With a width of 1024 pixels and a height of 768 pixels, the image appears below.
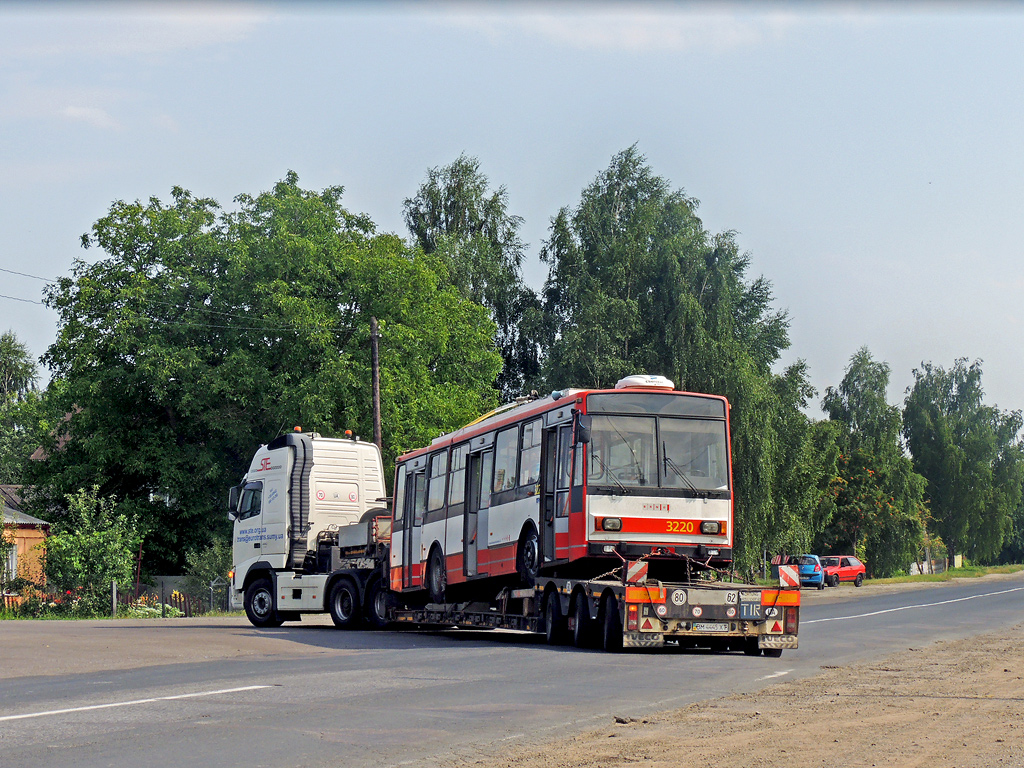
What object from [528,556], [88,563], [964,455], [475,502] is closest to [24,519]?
[88,563]

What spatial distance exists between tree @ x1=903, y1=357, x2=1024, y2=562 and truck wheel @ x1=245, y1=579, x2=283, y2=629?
262ft

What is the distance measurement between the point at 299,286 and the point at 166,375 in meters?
5.31

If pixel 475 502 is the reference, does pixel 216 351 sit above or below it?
above

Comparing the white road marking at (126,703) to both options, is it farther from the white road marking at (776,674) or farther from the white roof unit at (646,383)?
the white roof unit at (646,383)

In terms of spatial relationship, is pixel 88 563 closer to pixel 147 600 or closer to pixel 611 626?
pixel 147 600

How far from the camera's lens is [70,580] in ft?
119

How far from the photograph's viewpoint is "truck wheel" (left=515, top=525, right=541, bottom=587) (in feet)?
60.6

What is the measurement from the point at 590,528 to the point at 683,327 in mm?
33069

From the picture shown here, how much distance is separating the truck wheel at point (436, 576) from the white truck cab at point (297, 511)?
333 centimetres

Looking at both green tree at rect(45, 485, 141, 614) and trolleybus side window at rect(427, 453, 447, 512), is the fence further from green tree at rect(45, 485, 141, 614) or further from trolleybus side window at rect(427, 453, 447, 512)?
trolleybus side window at rect(427, 453, 447, 512)

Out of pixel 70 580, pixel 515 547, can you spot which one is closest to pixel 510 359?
pixel 70 580

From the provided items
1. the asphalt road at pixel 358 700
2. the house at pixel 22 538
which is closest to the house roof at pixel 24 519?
the house at pixel 22 538

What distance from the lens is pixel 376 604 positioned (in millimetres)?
24547

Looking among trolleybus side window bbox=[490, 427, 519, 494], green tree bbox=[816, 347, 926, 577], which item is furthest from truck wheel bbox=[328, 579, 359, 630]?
green tree bbox=[816, 347, 926, 577]
